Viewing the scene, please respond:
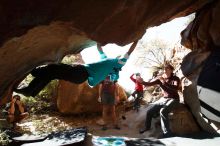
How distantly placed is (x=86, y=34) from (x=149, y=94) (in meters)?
10.3

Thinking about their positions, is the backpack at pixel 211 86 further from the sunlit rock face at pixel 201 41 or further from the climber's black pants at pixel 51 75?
the climber's black pants at pixel 51 75

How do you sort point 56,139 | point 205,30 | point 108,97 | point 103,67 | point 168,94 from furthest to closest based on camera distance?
point 108,97, point 168,94, point 56,139, point 205,30, point 103,67

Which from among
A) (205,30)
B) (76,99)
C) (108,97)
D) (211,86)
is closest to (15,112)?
(108,97)

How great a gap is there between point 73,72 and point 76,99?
8.17 metres

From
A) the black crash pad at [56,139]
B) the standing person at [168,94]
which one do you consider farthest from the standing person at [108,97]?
the black crash pad at [56,139]

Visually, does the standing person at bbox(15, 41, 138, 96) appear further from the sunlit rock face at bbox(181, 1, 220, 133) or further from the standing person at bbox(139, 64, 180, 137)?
the standing person at bbox(139, 64, 180, 137)

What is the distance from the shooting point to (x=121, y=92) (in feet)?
49.9

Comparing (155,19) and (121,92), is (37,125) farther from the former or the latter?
(155,19)

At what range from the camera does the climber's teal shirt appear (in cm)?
654

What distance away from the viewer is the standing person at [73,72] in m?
6.11

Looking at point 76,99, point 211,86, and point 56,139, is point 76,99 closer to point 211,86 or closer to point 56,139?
point 56,139

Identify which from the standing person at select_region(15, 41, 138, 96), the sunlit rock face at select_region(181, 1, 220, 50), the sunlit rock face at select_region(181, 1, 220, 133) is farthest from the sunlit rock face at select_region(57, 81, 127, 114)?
the standing person at select_region(15, 41, 138, 96)

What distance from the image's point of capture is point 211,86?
8180 millimetres

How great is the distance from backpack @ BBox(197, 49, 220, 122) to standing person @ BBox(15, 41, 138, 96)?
2578mm
